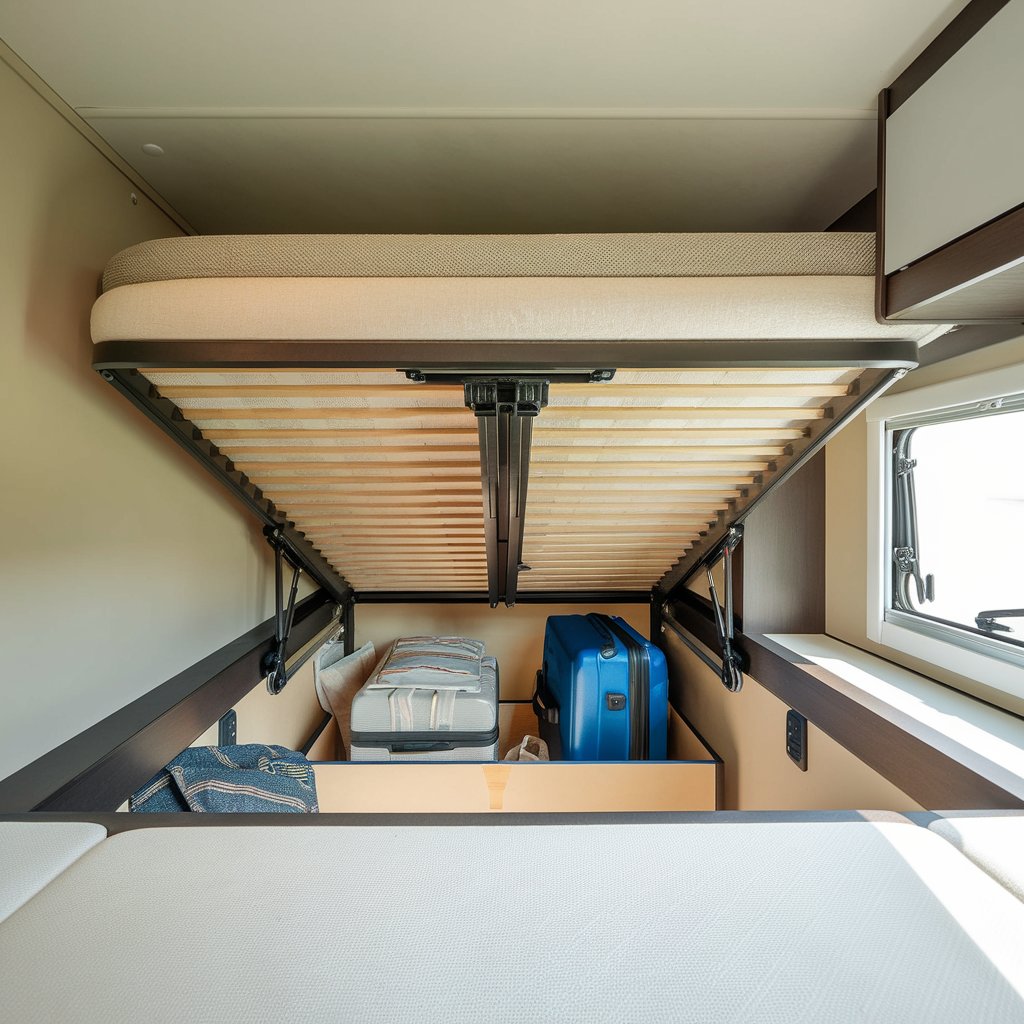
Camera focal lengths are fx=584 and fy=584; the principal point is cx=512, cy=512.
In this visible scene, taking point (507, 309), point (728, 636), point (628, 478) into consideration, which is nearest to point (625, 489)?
point (628, 478)

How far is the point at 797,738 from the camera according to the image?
1672 mm

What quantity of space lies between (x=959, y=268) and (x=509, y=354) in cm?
82

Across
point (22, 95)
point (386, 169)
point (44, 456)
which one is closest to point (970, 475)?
point (386, 169)

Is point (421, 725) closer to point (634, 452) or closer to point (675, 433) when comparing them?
point (634, 452)

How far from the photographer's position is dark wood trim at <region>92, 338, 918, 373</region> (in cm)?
124

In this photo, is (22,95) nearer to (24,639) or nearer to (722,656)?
(24,639)

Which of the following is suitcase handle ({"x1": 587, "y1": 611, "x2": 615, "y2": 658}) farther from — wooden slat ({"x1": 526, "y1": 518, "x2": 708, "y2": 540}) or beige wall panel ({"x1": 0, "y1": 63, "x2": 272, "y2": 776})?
beige wall panel ({"x1": 0, "y1": 63, "x2": 272, "y2": 776})

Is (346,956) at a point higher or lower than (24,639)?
lower

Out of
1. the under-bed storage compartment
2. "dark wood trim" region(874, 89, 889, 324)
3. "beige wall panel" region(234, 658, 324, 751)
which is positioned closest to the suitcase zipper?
the under-bed storage compartment

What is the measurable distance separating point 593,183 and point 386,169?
0.55 metres

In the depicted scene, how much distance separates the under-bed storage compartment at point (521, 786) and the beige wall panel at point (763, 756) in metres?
0.13

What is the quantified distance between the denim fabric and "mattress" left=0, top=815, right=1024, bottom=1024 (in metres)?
0.61

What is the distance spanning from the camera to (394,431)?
5.13 ft

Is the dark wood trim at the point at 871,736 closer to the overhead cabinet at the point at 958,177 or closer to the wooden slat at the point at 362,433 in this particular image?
the overhead cabinet at the point at 958,177
